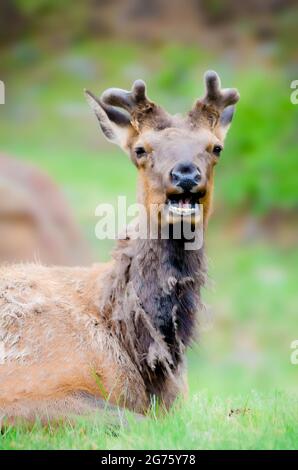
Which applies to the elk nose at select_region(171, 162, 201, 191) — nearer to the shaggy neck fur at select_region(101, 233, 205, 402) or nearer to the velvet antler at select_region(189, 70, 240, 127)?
the shaggy neck fur at select_region(101, 233, 205, 402)

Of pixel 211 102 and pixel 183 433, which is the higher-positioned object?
pixel 211 102

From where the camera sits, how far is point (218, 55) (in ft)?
112

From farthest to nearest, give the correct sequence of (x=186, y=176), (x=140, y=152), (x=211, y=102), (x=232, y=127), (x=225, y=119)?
(x=232, y=127), (x=225, y=119), (x=211, y=102), (x=140, y=152), (x=186, y=176)

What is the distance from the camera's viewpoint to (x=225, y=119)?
28.9 ft

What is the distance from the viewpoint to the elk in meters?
7.44

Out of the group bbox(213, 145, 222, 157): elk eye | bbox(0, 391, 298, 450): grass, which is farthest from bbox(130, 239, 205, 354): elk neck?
bbox(213, 145, 222, 157): elk eye

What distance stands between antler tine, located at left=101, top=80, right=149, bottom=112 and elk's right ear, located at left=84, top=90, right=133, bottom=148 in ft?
0.21

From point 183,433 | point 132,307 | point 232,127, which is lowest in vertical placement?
point 183,433

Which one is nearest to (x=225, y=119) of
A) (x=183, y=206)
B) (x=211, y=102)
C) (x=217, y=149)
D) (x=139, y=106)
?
(x=211, y=102)

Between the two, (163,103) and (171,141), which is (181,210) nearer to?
(171,141)

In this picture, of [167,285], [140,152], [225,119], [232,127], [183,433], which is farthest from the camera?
[232,127]

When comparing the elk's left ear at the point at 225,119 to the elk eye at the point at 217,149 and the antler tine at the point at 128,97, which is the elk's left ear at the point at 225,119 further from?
the antler tine at the point at 128,97

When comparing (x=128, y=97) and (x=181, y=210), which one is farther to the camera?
(x=128, y=97)

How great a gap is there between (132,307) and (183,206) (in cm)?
82
